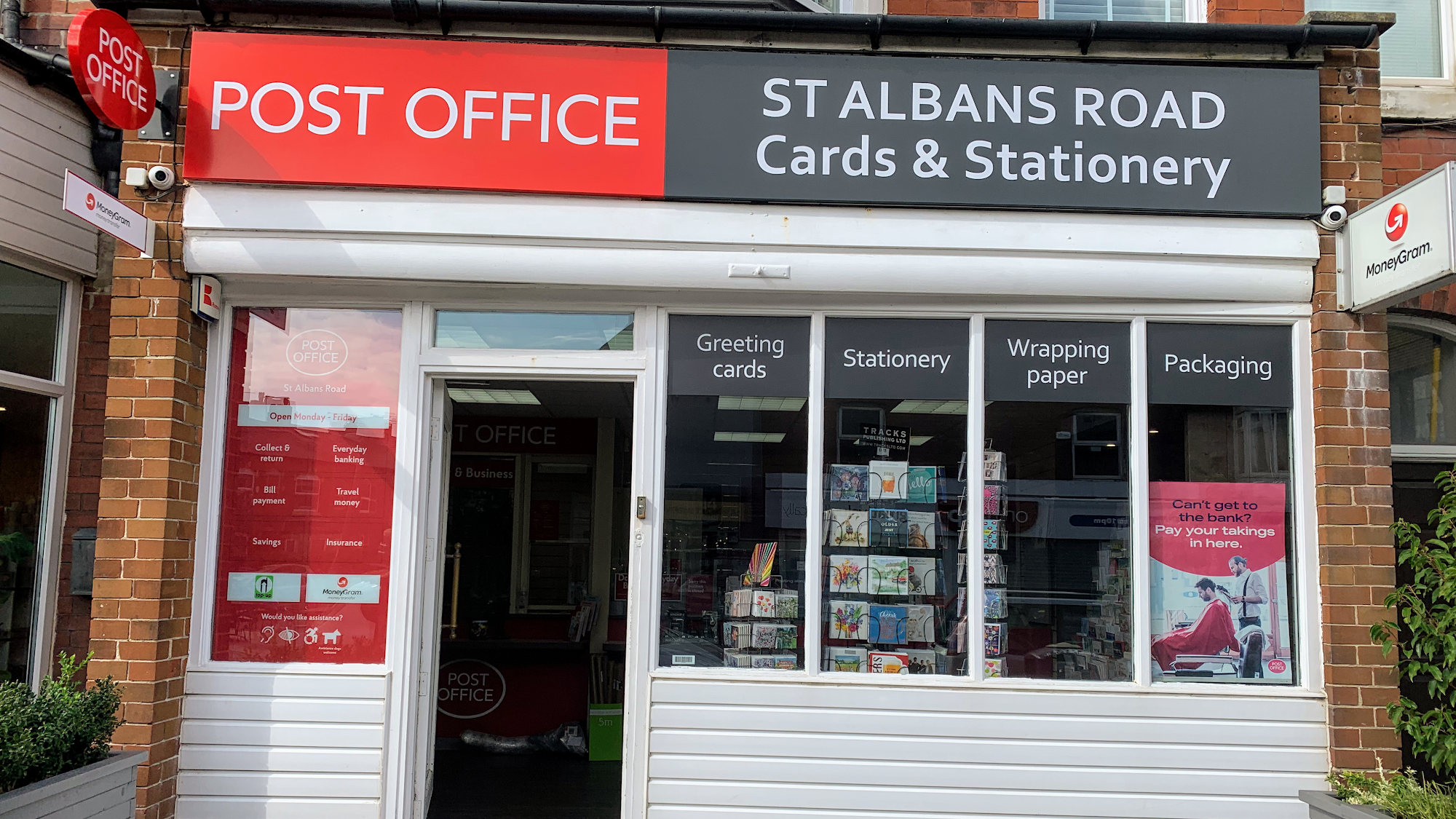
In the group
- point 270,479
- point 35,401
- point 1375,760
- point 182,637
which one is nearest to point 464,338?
point 270,479

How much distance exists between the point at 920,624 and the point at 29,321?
17.4 feet

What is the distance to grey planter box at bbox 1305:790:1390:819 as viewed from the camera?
436 cm

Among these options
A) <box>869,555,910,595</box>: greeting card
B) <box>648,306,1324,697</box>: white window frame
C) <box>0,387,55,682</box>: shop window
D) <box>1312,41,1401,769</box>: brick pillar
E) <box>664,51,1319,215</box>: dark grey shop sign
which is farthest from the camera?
<box>0,387,55,682</box>: shop window

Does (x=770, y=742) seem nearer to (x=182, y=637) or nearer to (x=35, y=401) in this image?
(x=182, y=637)

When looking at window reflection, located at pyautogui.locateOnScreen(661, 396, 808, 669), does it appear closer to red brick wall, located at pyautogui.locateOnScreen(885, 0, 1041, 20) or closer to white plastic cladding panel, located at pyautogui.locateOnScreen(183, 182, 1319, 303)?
white plastic cladding panel, located at pyautogui.locateOnScreen(183, 182, 1319, 303)

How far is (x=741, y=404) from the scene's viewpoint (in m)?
5.28

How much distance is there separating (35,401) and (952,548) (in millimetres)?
5288

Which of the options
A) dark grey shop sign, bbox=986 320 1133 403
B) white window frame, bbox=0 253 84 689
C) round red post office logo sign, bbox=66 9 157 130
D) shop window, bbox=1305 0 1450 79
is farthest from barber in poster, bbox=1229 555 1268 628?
white window frame, bbox=0 253 84 689

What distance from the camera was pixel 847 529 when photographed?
A: 5270 millimetres

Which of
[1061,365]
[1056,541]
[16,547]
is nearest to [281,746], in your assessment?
[16,547]

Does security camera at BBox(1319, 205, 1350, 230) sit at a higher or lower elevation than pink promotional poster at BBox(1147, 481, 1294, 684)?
higher

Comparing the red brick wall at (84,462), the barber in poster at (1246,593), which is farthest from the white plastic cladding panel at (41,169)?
the barber in poster at (1246,593)

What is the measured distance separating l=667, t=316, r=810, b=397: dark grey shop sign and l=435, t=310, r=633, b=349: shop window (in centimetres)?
31

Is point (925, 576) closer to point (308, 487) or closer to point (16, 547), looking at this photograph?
point (308, 487)
